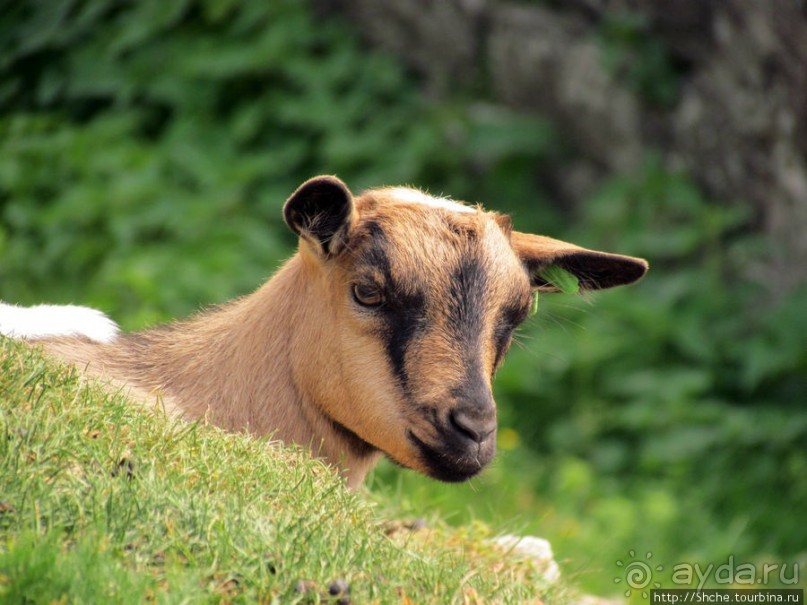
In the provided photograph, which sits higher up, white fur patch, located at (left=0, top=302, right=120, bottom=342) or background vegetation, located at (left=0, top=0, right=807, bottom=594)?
white fur patch, located at (left=0, top=302, right=120, bottom=342)

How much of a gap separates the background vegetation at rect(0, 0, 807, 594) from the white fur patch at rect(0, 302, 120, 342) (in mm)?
2438

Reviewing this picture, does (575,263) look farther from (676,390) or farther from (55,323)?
(676,390)

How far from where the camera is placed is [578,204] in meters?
11.3

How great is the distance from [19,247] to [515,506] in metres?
4.83

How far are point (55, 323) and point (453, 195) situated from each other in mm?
6043

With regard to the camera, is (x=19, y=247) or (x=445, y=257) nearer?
(x=445, y=257)

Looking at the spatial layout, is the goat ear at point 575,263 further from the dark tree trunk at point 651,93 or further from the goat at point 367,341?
the dark tree trunk at point 651,93

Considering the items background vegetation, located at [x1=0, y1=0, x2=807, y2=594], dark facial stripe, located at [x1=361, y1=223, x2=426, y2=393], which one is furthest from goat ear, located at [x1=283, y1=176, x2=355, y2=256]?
background vegetation, located at [x1=0, y1=0, x2=807, y2=594]

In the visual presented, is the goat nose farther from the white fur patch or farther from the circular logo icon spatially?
the circular logo icon

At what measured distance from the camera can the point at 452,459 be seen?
450 cm

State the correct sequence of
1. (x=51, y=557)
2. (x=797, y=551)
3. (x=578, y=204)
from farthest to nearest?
(x=578, y=204), (x=797, y=551), (x=51, y=557)

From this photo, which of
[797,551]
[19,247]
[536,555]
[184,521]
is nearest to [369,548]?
[184,521]

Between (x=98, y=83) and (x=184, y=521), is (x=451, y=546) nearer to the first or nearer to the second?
(x=184, y=521)

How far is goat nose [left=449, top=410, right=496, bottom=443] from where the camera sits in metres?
4.46
